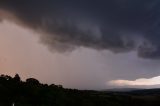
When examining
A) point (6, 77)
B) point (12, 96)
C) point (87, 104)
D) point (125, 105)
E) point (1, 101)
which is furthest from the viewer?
point (6, 77)

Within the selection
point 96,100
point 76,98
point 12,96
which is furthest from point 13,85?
point 96,100

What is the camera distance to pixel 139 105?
147500mm

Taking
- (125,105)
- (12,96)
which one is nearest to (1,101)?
(12,96)

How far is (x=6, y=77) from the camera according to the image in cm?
16375

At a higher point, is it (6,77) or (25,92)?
(6,77)

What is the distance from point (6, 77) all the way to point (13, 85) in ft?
49.8

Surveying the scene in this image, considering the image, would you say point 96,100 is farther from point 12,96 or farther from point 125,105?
point 12,96

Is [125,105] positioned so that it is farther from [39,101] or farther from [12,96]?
[12,96]

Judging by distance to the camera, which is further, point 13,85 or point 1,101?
point 13,85

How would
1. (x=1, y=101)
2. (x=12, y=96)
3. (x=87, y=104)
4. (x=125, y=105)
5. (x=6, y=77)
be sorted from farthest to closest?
(x=6, y=77)
(x=125, y=105)
(x=87, y=104)
(x=12, y=96)
(x=1, y=101)

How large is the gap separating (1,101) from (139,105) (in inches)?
2504

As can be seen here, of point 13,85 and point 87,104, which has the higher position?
point 13,85

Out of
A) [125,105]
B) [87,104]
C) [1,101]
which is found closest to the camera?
[1,101]

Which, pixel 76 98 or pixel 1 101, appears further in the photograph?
pixel 76 98
